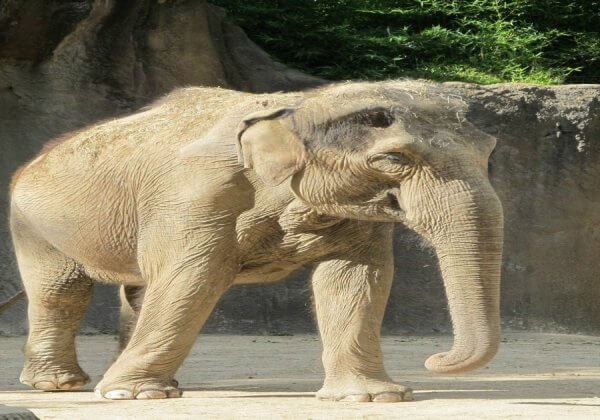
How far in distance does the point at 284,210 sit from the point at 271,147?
15.6 inches

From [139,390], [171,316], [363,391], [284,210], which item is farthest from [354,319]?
[139,390]

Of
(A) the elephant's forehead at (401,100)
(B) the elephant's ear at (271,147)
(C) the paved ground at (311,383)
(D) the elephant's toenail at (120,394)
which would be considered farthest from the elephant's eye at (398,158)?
(D) the elephant's toenail at (120,394)

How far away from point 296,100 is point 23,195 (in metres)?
2.01

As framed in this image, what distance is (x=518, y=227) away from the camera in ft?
42.4

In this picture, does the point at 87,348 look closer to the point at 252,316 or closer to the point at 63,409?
the point at 252,316

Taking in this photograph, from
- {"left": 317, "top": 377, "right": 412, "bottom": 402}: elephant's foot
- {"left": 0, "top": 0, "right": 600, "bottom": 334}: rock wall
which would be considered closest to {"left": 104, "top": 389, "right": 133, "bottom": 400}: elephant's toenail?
{"left": 317, "top": 377, "right": 412, "bottom": 402}: elephant's foot

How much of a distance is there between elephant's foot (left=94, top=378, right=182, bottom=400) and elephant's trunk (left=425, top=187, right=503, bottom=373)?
155 centimetres

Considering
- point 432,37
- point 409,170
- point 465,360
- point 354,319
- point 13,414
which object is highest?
point 13,414

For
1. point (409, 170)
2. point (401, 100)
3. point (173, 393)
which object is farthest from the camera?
point (173, 393)

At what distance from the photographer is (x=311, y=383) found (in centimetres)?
822

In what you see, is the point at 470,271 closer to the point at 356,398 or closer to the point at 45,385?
the point at 356,398

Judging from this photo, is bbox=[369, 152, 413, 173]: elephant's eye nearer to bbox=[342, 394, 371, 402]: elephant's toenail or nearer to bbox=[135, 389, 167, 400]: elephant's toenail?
bbox=[342, 394, 371, 402]: elephant's toenail

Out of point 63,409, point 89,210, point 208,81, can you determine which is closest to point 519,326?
point 208,81

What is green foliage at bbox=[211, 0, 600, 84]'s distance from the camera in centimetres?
1436
